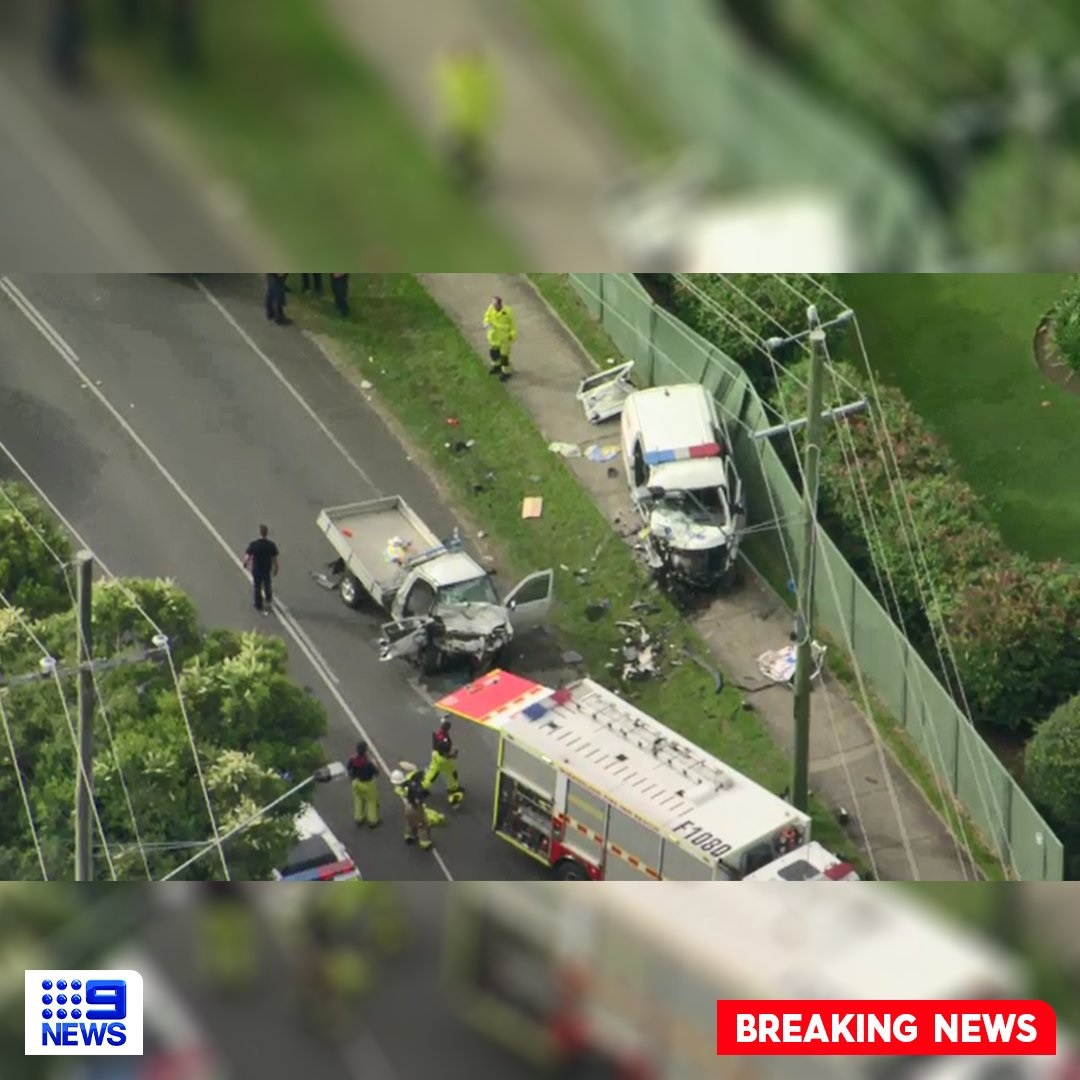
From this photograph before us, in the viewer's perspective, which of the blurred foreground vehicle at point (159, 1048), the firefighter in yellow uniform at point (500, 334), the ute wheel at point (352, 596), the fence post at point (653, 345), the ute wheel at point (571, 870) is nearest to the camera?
the blurred foreground vehicle at point (159, 1048)

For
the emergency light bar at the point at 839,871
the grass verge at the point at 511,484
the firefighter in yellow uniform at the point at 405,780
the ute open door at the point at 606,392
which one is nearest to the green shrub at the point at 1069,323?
the ute open door at the point at 606,392

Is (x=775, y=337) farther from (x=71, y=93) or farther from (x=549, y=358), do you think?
(x=71, y=93)

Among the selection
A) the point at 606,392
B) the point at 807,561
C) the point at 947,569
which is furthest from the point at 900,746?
the point at 606,392

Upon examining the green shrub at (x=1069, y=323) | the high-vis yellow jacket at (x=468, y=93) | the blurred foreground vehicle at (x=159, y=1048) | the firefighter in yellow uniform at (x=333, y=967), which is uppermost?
the green shrub at (x=1069, y=323)

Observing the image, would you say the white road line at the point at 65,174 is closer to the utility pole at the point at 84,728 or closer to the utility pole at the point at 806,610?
the utility pole at the point at 84,728

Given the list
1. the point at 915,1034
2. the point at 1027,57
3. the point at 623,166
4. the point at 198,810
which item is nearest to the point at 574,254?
the point at 623,166

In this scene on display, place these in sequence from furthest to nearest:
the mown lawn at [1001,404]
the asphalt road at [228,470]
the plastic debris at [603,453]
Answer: the mown lawn at [1001,404] → the plastic debris at [603,453] → the asphalt road at [228,470]
